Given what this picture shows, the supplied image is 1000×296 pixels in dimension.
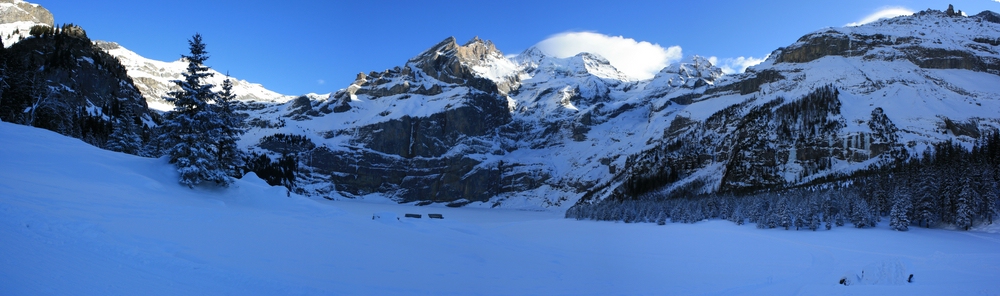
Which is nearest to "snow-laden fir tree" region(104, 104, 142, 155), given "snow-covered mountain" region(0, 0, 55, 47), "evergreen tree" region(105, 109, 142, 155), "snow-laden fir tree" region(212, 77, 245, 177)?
"evergreen tree" region(105, 109, 142, 155)

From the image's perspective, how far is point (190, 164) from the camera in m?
21.1

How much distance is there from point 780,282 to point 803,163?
12109 cm

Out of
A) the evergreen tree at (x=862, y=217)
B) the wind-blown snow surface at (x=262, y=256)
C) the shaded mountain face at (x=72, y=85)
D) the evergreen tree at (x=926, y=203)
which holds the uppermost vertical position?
the shaded mountain face at (x=72, y=85)

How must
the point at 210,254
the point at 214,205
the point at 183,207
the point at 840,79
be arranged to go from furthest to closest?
the point at 840,79, the point at 214,205, the point at 183,207, the point at 210,254

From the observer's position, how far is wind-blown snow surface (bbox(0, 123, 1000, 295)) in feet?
29.7

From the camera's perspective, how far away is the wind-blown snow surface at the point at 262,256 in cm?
905

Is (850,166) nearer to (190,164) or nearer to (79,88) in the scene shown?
(190,164)

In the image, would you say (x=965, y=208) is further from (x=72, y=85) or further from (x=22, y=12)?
(x=22, y=12)

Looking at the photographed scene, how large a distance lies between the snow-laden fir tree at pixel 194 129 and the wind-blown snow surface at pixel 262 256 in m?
0.70

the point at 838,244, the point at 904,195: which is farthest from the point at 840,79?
the point at 838,244

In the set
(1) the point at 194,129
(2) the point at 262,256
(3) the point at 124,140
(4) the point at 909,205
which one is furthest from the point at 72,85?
(4) the point at 909,205

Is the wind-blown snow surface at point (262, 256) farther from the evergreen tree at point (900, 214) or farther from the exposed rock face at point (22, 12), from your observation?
the exposed rock face at point (22, 12)

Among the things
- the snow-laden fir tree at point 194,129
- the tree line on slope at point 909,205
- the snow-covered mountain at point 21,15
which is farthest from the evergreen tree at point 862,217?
the snow-covered mountain at point 21,15

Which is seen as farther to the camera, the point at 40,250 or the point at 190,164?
the point at 190,164
